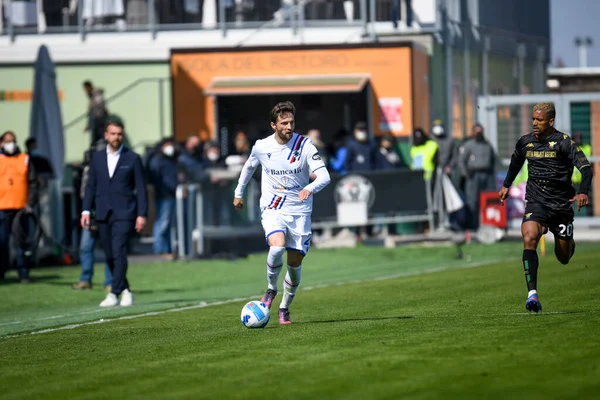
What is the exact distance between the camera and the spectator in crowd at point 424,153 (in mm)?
27125

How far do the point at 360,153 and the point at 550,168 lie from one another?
13997 mm

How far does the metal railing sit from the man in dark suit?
1742 centimetres

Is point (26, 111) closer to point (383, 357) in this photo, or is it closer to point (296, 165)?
point (296, 165)

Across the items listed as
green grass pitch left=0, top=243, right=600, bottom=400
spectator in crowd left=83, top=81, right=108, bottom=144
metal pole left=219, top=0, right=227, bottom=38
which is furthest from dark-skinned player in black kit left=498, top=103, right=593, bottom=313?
metal pole left=219, top=0, right=227, bottom=38

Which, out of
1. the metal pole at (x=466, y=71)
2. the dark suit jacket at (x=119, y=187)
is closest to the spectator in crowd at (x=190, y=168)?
the dark suit jacket at (x=119, y=187)

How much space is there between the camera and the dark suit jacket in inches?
A: 648

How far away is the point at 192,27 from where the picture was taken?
34531 mm

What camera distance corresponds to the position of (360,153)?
2716cm

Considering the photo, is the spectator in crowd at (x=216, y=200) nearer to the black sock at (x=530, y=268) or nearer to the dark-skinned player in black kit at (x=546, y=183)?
the dark-skinned player in black kit at (x=546, y=183)

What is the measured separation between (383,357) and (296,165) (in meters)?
3.32

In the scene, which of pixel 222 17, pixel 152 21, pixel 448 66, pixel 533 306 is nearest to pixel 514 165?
pixel 533 306

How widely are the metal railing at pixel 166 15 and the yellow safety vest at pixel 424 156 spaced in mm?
6759

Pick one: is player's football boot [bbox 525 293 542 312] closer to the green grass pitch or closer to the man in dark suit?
the green grass pitch

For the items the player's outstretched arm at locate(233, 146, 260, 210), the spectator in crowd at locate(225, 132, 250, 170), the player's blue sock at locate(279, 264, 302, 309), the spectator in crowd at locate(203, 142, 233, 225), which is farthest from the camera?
the spectator in crowd at locate(225, 132, 250, 170)
